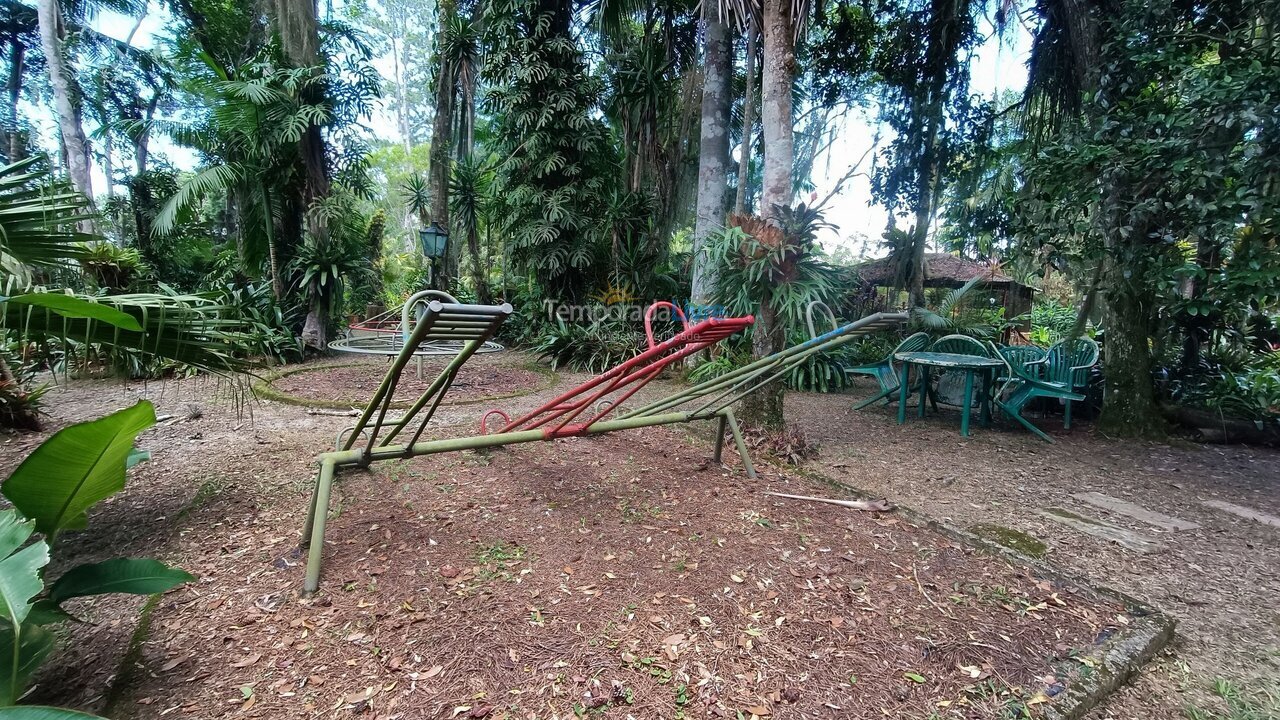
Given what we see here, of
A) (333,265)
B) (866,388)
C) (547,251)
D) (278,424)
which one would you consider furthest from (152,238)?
(866,388)

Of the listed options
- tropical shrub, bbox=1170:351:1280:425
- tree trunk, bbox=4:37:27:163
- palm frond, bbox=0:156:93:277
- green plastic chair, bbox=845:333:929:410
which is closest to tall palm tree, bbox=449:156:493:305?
green plastic chair, bbox=845:333:929:410

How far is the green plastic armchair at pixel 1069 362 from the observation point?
4398mm

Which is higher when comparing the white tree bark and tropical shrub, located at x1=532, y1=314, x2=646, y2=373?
the white tree bark

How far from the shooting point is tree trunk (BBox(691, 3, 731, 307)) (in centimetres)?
629

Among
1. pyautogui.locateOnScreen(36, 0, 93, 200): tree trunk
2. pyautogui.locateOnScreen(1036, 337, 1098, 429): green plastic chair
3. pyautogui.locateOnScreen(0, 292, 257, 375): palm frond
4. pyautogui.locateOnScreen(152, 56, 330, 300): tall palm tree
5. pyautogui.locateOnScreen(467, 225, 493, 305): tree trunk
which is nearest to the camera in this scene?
pyautogui.locateOnScreen(0, 292, 257, 375): palm frond

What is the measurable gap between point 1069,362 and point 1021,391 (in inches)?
22.5

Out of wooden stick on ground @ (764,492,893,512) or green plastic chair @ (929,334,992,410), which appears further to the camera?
green plastic chair @ (929,334,992,410)

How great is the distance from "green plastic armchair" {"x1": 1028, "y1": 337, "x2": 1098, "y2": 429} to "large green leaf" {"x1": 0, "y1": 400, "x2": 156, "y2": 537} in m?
5.74

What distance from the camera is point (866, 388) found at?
268 inches

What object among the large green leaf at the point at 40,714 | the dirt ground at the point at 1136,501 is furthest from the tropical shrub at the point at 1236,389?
the large green leaf at the point at 40,714

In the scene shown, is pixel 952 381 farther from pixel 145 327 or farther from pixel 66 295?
pixel 66 295

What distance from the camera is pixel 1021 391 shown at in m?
4.37

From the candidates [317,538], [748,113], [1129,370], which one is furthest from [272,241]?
[1129,370]

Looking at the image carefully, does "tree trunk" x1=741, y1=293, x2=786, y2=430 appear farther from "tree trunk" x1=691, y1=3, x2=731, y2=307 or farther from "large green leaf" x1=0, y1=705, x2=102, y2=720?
"large green leaf" x1=0, y1=705, x2=102, y2=720
